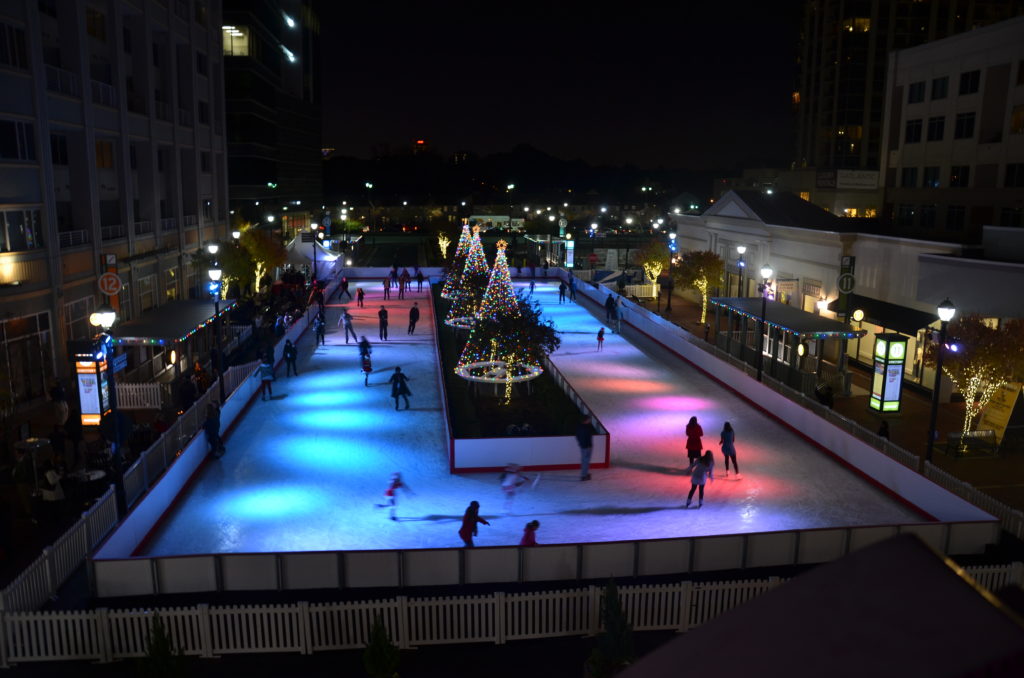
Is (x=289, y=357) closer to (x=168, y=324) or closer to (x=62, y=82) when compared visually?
(x=168, y=324)

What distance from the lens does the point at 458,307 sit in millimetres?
34750

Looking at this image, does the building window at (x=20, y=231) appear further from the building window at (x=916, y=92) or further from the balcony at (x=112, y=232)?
the building window at (x=916, y=92)

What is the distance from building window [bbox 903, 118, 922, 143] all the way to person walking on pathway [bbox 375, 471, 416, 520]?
3155cm

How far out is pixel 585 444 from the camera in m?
17.3

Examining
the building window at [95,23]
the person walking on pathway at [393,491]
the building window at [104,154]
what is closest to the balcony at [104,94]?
the building window at [104,154]

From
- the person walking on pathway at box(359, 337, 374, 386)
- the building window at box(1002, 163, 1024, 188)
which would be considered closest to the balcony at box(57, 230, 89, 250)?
the person walking on pathway at box(359, 337, 374, 386)

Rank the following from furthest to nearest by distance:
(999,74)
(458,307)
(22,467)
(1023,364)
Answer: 1. (458,307)
2. (999,74)
3. (1023,364)
4. (22,467)

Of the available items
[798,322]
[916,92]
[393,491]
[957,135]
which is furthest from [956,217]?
[393,491]

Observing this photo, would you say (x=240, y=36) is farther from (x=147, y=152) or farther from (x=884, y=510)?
(x=884, y=510)

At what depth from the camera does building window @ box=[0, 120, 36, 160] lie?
22203mm

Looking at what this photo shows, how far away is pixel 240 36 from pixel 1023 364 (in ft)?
200

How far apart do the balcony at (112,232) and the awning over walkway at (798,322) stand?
77.2 feet

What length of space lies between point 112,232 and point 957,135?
115ft

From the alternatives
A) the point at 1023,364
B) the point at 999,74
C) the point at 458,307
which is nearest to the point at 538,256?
the point at 458,307
